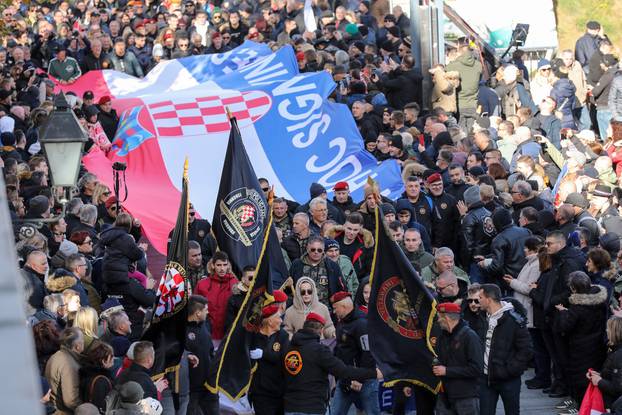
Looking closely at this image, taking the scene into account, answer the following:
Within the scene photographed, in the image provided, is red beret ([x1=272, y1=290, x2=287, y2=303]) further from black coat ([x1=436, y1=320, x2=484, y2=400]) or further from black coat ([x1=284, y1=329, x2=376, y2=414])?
black coat ([x1=436, y1=320, x2=484, y2=400])

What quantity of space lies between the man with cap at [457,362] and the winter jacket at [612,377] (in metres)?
0.97

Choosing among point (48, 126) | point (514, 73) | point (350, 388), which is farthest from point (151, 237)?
point (514, 73)

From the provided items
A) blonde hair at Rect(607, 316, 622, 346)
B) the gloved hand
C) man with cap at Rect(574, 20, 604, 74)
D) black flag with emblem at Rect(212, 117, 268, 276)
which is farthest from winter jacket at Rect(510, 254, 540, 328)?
man with cap at Rect(574, 20, 604, 74)

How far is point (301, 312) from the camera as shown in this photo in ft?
31.1

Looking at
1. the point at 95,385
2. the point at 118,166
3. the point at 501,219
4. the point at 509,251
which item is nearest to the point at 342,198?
the point at 501,219

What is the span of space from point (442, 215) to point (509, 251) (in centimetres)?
206

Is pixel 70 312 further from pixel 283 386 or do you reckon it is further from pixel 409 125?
pixel 409 125

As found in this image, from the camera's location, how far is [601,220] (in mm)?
12445

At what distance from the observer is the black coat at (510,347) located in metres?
8.95

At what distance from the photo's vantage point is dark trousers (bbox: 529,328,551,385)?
11.0 m

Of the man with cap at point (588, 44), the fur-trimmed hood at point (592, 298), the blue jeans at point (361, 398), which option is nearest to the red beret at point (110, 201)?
the blue jeans at point (361, 398)

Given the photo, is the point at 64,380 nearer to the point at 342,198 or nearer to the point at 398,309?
the point at 398,309

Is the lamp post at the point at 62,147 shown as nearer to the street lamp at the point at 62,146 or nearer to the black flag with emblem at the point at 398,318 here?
the street lamp at the point at 62,146

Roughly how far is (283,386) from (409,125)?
30.8ft
